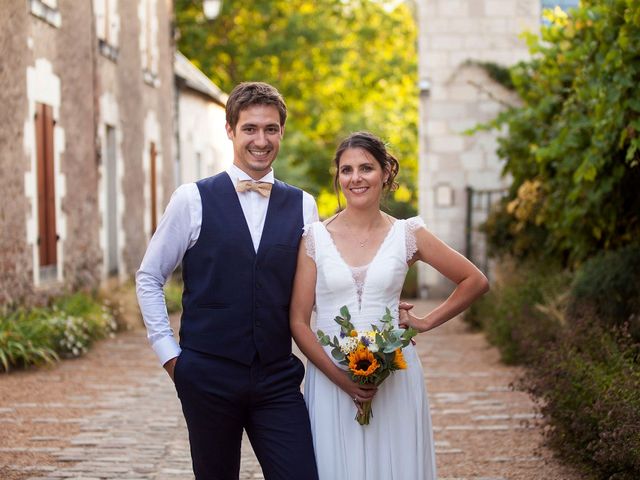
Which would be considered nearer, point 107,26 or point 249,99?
point 249,99

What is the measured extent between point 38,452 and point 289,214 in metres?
3.23

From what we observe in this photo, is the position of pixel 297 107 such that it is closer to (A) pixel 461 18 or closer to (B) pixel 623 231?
(A) pixel 461 18

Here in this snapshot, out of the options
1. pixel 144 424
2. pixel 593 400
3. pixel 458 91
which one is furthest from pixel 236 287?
pixel 458 91

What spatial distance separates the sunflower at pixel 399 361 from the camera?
379 cm

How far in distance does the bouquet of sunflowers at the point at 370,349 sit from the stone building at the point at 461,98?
1548 cm

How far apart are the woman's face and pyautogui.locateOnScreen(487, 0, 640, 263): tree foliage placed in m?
2.78

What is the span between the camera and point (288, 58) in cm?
2727

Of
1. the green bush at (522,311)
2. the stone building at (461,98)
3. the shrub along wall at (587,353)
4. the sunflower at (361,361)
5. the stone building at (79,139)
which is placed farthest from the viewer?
the stone building at (461,98)

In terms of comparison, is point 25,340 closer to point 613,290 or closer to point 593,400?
point 613,290

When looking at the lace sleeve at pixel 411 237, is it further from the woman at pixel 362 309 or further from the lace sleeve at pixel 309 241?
the lace sleeve at pixel 309 241

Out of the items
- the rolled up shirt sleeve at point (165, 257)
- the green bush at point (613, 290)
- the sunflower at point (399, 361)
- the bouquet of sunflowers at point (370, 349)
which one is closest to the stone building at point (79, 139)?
the green bush at point (613, 290)

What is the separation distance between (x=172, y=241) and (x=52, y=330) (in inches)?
269

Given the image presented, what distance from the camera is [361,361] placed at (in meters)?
3.77

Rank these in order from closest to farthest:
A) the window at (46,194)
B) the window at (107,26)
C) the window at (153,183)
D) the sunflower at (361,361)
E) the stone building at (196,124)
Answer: the sunflower at (361,361) < the window at (46,194) < the window at (107,26) < the window at (153,183) < the stone building at (196,124)
